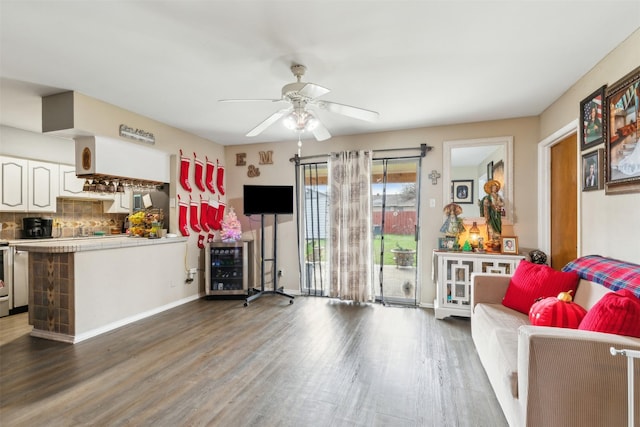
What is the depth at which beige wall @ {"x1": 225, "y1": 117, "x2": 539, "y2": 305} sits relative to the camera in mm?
3574

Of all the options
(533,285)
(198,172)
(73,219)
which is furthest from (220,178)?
(533,285)

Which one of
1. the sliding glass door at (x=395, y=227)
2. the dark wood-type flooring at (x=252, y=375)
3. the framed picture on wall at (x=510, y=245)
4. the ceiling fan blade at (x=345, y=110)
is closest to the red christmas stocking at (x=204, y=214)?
the dark wood-type flooring at (x=252, y=375)

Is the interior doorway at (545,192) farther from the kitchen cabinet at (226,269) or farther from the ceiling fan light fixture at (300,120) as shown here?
the kitchen cabinet at (226,269)

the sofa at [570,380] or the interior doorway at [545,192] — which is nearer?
the sofa at [570,380]

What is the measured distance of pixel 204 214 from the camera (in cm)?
451

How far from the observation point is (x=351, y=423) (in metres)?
1.72

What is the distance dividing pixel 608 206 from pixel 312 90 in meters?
2.34

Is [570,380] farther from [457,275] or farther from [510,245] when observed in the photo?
[510,245]

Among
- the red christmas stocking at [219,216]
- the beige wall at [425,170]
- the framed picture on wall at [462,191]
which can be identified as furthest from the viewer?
the red christmas stocking at [219,216]

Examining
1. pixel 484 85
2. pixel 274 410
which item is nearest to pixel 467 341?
pixel 274 410

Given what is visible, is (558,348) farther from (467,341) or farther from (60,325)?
(60,325)

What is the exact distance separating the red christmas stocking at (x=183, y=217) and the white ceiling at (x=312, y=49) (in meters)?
1.37

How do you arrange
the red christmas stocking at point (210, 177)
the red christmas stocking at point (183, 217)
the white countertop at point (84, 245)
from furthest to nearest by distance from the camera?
the red christmas stocking at point (210, 177)
the red christmas stocking at point (183, 217)
the white countertop at point (84, 245)

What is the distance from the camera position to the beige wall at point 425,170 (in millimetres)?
3574
